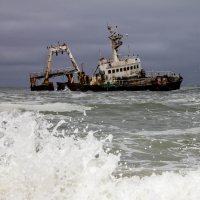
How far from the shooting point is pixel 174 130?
34.2 feet

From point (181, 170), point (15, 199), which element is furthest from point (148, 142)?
point (15, 199)

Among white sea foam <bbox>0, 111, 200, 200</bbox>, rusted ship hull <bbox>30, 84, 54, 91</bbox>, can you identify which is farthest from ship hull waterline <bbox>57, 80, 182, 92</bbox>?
white sea foam <bbox>0, 111, 200, 200</bbox>

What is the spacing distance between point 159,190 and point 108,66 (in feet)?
132

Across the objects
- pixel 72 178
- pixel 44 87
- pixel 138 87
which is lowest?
pixel 72 178

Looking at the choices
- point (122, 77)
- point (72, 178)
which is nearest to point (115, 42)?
point (122, 77)

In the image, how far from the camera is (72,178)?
4.71 m

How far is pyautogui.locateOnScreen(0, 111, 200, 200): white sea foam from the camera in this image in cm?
447

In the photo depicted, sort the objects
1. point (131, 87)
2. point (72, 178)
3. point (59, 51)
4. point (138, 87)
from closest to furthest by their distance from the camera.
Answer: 1. point (72, 178)
2. point (138, 87)
3. point (131, 87)
4. point (59, 51)

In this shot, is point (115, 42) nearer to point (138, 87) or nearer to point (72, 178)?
point (138, 87)

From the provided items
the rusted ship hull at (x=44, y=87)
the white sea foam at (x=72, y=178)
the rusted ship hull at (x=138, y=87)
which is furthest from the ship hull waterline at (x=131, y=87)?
the white sea foam at (x=72, y=178)

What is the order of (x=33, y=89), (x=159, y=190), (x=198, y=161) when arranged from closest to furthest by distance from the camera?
(x=159, y=190)
(x=198, y=161)
(x=33, y=89)

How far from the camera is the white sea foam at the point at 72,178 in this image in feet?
14.7

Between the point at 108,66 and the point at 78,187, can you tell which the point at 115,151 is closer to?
the point at 78,187

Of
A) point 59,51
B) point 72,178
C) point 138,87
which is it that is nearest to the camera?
point 72,178
